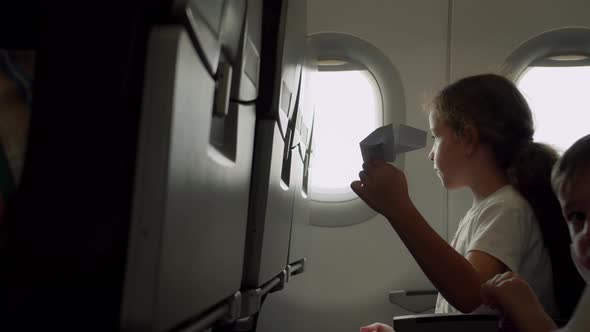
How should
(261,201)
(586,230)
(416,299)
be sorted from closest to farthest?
1. (586,230)
2. (261,201)
3. (416,299)

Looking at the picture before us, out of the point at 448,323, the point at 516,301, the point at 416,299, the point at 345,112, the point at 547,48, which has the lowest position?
the point at 416,299

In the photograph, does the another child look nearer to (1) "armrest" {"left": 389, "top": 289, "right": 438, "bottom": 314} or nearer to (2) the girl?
(2) the girl

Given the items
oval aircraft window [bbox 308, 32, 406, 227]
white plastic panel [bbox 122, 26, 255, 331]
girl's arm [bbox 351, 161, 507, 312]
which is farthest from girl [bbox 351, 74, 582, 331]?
white plastic panel [bbox 122, 26, 255, 331]

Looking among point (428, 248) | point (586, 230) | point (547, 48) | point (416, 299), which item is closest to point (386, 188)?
point (428, 248)

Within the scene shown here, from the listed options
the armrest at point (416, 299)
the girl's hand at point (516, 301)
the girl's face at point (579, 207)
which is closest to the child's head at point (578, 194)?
the girl's face at point (579, 207)

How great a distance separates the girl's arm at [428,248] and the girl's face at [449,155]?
1.20 ft

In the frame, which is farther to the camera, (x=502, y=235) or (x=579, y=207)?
(x=502, y=235)

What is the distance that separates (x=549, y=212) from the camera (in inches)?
59.8

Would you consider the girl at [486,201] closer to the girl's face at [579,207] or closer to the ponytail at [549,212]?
the ponytail at [549,212]

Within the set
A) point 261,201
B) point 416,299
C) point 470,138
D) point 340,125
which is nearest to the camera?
point 261,201

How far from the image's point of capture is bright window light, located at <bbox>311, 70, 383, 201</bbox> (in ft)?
8.11

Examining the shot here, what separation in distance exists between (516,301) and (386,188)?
0.50 metres

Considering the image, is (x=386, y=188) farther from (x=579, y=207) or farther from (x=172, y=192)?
(x=172, y=192)

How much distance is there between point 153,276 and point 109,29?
18cm
